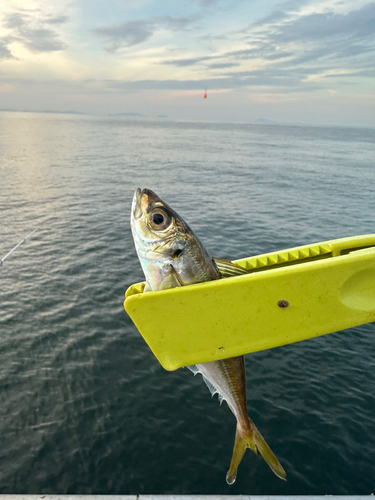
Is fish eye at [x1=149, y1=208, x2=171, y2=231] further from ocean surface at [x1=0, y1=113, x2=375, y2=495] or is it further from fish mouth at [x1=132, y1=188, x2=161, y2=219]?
ocean surface at [x1=0, y1=113, x2=375, y2=495]

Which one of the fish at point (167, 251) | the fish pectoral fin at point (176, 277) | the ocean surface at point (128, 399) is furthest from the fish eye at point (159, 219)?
the ocean surface at point (128, 399)

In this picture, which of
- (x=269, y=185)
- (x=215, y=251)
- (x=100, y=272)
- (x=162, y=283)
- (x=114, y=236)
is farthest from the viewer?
(x=269, y=185)

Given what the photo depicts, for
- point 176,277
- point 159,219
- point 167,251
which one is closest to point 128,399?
point 176,277

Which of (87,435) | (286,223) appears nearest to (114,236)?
(286,223)

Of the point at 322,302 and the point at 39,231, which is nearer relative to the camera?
the point at 322,302

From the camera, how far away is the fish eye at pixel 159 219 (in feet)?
12.2

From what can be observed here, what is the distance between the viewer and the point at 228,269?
12.7ft

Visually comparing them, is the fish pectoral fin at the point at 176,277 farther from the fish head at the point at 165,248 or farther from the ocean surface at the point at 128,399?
the ocean surface at the point at 128,399

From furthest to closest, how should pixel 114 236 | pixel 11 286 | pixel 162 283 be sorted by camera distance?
pixel 114 236 < pixel 11 286 < pixel 162 283

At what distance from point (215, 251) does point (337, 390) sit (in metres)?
10.5

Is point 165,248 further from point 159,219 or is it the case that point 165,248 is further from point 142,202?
point 142,202

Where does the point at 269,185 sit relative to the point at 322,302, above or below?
below

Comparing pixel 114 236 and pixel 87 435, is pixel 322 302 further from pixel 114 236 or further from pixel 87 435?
pixel 114 236

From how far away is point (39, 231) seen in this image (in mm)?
21438
